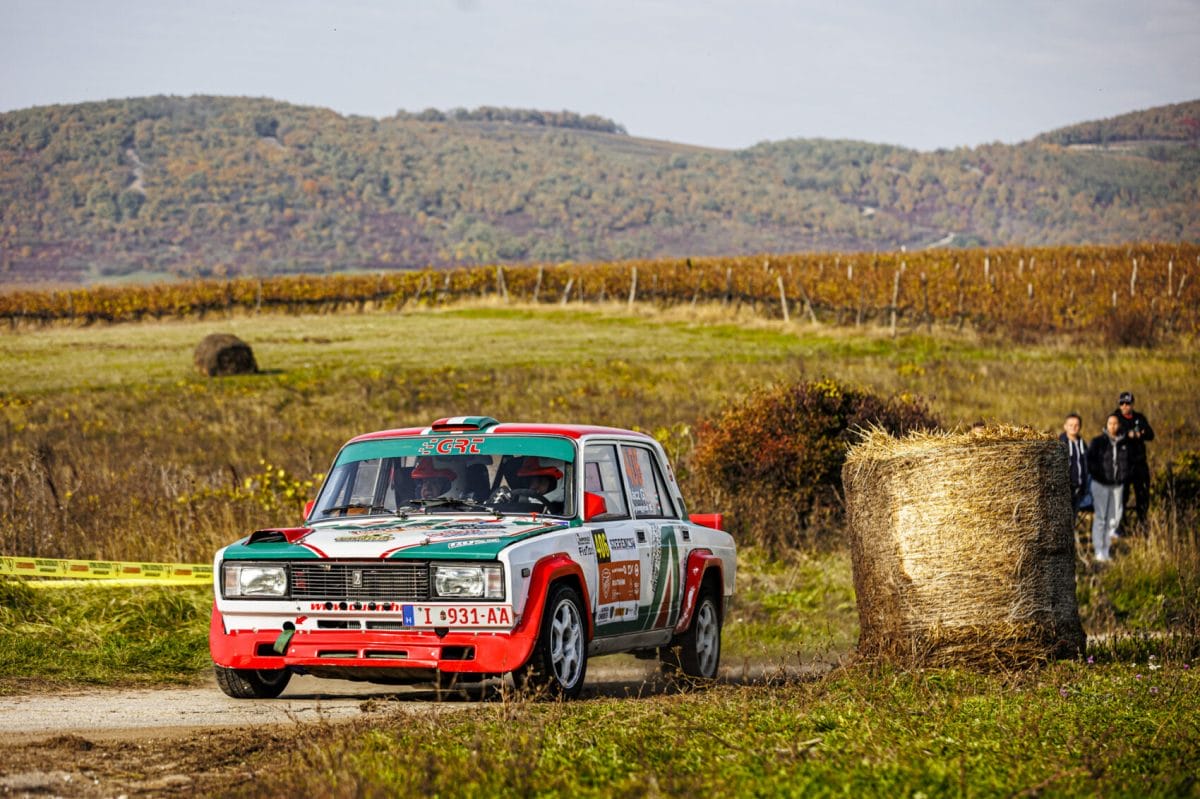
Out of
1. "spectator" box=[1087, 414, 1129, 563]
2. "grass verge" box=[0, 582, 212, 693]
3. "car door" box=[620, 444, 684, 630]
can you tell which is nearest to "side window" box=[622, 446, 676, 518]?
"car door" box=[620, 444, 684, 630]

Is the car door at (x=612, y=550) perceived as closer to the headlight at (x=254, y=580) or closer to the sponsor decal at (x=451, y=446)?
the sponsor decal at (x=451, y=446)

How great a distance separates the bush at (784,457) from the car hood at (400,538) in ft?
24.2

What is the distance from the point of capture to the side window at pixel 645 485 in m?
10.8

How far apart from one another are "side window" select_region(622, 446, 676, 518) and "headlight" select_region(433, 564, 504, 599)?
2.23m

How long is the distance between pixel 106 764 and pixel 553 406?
24493mm

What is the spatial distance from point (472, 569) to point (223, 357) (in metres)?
32.7

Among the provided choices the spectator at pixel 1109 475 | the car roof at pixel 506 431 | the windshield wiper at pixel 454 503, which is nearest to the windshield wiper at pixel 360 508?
the windshield wiper at pixel 454 503

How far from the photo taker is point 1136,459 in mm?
17719

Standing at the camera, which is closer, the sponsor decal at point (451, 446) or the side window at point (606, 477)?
the sponsor decal at point (451, 446)

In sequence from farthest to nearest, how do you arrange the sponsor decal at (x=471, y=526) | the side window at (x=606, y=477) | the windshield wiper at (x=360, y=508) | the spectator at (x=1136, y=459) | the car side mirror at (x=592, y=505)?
the spectator at (x=1136, y=459) < the side window at (x=606, y=477) < the windshield wiper at (x=360, y=508) < the car side mirror at (x=592, y=505) < the sponsor decal at (x=471, y=526)

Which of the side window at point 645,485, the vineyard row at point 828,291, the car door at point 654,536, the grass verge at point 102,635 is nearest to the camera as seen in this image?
the car door at point 654,536

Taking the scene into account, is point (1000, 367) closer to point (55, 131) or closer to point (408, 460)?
point (408, 460)

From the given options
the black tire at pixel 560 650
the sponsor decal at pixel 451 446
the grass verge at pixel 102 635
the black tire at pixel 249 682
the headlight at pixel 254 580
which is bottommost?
the grass verge at pixel 102 635

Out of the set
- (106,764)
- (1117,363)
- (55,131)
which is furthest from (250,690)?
(55,131)
